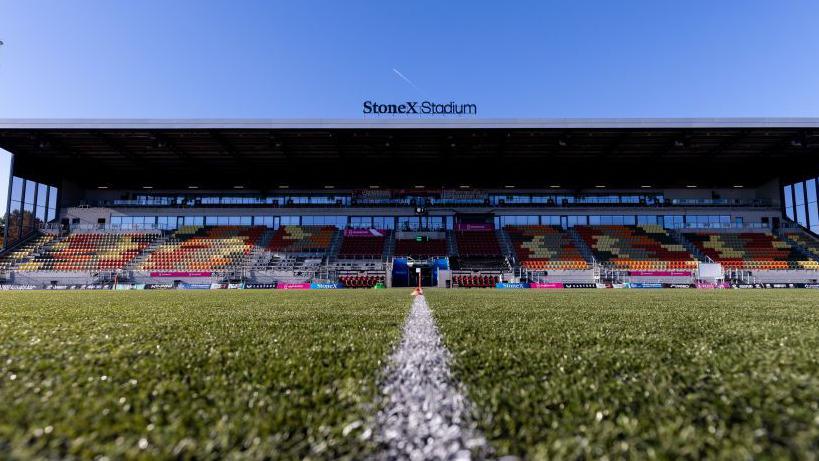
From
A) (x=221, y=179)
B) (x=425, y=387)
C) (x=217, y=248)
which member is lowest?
(x=425, y=387)

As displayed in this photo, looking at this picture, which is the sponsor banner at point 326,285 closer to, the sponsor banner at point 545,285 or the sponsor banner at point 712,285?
the sponsor banner at point 545,285

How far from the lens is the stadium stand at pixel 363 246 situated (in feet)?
97.2

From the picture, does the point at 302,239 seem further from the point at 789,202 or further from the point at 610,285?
the point at 789,202

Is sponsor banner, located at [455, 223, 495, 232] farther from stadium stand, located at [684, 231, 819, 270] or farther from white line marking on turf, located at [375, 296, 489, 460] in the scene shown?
white line marking on turf, located at [375, 296, 489, 460]

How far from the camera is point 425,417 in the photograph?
1140 mm

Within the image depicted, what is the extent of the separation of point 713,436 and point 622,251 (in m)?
32.1

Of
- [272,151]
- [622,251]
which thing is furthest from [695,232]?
[272,151]

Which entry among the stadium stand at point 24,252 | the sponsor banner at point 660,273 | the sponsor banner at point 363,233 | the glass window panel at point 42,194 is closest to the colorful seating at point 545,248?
the sponsor banner at point 660,273

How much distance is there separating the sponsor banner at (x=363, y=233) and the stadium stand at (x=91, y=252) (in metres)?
14.7

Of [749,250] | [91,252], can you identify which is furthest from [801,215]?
[91,252]

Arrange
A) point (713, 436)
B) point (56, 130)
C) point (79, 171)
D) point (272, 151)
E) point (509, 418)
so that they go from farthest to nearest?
point (79, 171), point (272, 151), point (56, 130), point (509, 418), point (713, 436)

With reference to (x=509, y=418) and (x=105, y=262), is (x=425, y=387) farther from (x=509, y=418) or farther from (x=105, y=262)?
(x=105, y=262)

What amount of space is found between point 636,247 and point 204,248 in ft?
102

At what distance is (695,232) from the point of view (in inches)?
1291
